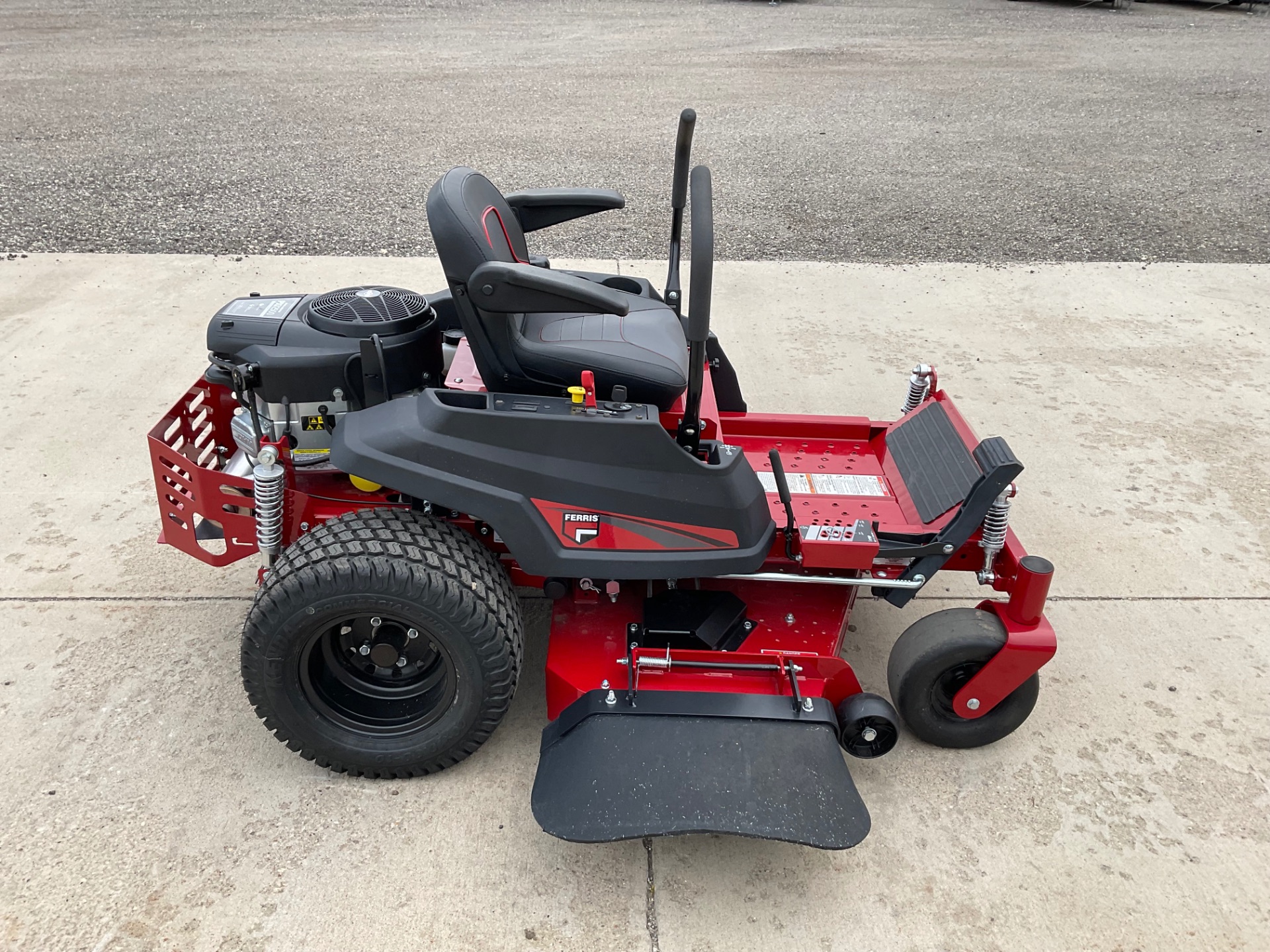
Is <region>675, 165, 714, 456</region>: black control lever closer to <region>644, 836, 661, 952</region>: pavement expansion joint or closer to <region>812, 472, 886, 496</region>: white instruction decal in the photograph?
<region>812, 472, 886, 496</region>: white instruction decal

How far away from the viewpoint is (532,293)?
213cm

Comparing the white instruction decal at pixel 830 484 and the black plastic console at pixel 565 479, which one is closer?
the black plastic console at pixel 565 479

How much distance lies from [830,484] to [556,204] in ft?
3.93

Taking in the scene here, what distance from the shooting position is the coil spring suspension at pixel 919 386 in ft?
10.7

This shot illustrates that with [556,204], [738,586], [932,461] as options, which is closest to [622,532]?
[738,586]

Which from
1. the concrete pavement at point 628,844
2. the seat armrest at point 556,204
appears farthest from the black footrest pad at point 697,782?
the seat armrest at point 556,204

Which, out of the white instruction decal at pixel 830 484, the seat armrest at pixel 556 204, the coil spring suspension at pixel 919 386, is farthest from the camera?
the coil spring suspension at pixel 919 386

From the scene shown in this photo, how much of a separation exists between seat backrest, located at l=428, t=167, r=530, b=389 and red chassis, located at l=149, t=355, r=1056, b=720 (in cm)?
18

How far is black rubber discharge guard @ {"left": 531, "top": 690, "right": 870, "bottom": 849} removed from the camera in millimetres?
2068

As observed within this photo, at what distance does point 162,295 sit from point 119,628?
9.07 feet

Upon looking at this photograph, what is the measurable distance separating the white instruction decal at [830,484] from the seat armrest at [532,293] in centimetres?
94

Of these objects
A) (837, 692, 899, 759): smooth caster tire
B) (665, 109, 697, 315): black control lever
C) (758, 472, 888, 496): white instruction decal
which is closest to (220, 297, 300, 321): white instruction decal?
(665, 109, 697, 315): black control lever

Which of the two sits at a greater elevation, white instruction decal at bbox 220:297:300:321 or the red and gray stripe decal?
white instruction decal at bbox 220:297:300:321

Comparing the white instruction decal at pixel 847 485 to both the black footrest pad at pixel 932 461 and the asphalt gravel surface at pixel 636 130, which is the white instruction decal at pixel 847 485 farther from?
the asphalt gravel surface at pixel 636 130
